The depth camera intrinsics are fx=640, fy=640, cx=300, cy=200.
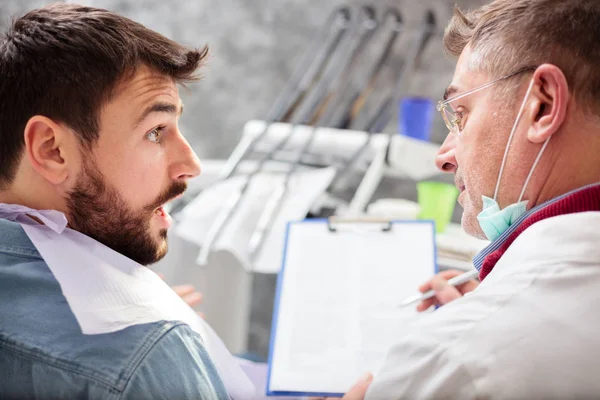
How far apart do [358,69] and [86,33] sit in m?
1.78

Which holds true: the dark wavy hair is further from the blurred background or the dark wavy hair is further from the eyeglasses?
the blurred background

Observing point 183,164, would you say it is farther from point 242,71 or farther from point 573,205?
point 242,71

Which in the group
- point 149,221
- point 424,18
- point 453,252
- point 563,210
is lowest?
point 453,252

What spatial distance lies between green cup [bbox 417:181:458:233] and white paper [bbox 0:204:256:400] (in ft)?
3.27

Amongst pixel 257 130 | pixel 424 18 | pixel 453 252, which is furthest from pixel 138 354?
pixel 424 18

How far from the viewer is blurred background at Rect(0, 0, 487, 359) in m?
2.69

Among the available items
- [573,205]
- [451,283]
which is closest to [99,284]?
[573,205]

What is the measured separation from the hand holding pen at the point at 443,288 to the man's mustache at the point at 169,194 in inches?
26.2

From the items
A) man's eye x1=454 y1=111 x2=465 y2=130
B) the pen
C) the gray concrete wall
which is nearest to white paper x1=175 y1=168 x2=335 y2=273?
the pen

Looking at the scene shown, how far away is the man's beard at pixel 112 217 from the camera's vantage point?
125 centimetres

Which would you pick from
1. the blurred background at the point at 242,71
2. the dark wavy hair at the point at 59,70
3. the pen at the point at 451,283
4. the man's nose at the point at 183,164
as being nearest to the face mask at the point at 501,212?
the pen at the point at 451,283

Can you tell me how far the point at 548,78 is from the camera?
107cm

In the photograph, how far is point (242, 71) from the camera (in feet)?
10.3

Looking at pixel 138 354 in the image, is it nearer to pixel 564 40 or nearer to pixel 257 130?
pixel 564 40
